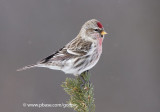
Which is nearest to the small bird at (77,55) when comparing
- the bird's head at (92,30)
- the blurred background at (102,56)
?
the bird's head at (92,30)

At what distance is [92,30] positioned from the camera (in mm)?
3076

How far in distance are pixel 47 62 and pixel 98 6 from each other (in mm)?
3185

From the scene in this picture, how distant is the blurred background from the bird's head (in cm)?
174

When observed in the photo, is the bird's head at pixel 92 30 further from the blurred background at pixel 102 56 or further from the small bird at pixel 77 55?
the blurred background at pixel 102 56

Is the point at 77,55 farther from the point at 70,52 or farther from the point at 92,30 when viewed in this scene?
the point at 92,30

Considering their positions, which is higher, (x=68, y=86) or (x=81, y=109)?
(x=68, y=86)

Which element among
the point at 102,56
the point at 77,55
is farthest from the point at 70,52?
the point at 102,56

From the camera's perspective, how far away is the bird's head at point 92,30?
299cm

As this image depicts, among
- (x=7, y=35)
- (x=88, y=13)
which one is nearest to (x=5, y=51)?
(x=7, y=35)

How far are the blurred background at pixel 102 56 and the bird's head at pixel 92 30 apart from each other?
1.74m

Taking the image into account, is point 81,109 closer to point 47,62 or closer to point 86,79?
point 86,79

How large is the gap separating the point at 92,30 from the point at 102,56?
2.19 m

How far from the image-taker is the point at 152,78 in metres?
5.48

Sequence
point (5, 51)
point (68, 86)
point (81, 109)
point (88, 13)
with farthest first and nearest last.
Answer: point (88, 13), point (5, 51), point (68, 86), point (81, 109)
